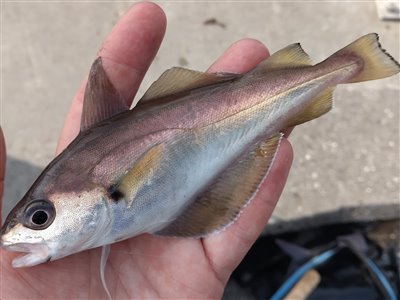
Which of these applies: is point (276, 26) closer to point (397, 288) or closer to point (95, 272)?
point (397, 288)

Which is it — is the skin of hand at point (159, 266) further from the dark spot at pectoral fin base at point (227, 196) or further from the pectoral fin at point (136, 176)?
the pectoral fin at point (136, 176)

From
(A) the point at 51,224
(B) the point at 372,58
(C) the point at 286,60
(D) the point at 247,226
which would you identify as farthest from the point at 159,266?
(B) the point at 372,58

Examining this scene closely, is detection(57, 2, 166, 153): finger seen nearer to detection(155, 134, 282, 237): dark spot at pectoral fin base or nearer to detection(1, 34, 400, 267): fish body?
detection(1, 34, 400, 267): fish body

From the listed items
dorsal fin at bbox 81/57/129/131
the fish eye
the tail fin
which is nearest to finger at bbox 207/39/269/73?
the tail fin

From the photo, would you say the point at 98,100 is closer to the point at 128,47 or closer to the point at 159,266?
the point at 128,47

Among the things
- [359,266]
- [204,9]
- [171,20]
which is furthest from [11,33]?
[359,266]
